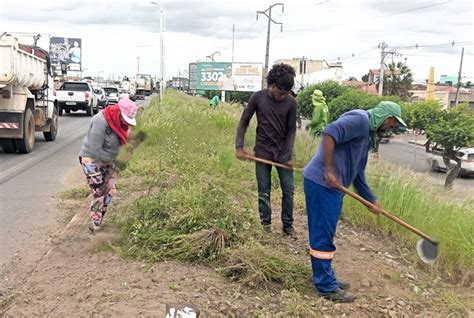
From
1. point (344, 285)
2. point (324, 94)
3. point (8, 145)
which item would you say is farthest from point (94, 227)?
point (324, 94)

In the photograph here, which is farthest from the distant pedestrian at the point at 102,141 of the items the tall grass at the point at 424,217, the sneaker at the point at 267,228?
the tall grass at the point at 424,217

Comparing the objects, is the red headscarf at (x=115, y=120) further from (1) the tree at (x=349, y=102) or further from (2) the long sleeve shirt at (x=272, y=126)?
(1) the tree at (x=349, y=102)

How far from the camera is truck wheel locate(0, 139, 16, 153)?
11.9 metres

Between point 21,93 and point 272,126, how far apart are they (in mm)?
8286

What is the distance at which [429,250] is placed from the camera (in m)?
4.07

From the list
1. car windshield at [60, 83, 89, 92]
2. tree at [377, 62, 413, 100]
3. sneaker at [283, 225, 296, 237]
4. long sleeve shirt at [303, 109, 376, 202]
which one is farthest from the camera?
tree at [377, 62, 413, 100]

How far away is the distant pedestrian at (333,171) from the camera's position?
3.72 m

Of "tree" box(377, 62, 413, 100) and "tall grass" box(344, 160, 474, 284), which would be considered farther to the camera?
"tree" box(377, 62, 413, 100)

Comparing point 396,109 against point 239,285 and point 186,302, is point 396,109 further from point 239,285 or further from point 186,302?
point 186,302

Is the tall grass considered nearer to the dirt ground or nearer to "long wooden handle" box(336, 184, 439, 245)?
the dirt ground

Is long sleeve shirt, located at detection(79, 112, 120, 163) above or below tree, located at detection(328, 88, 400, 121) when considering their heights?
above

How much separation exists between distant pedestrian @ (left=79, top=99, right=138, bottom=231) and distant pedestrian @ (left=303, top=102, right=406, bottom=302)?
2065 mm

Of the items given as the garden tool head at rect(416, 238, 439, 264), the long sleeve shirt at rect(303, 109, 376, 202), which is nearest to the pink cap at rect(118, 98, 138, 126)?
the long sleeve shirt at rect(303, 109, 376, 202)

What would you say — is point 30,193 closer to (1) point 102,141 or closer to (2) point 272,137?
(1) point 102,141
